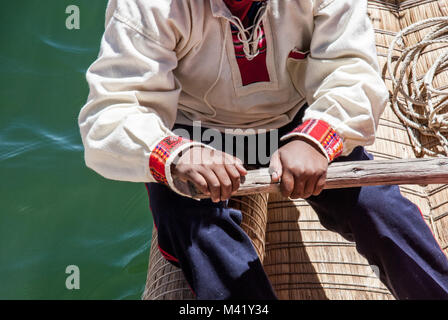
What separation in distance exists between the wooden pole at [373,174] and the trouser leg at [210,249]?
0.31 ft

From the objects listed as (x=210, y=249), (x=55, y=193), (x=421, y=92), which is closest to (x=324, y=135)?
(x=210, y=249)

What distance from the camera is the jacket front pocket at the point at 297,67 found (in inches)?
55.9

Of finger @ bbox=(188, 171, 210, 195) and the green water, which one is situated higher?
the green water

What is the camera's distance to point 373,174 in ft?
3.90

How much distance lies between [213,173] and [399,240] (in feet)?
1.50

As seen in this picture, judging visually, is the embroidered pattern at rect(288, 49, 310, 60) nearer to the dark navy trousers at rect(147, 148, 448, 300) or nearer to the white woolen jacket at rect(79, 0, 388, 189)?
the white woolen jacket at rect(79, 0, 388, 189)

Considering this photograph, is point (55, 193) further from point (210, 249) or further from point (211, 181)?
point (211, 181)

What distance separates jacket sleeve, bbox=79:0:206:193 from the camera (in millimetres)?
1230

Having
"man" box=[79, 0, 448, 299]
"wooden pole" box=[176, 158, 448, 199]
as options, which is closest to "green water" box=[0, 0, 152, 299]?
"man" box=[79, 0, 448, 299]

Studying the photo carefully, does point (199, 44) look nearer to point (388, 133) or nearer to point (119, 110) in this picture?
point (119, 110)

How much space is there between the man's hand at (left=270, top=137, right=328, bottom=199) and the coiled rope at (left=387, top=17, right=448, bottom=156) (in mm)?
981

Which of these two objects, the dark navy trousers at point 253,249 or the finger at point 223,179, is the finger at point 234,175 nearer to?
the finger at point 223,179

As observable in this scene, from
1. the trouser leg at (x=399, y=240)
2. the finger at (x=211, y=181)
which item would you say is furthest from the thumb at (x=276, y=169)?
the trouser leg at (x=399, y=240)

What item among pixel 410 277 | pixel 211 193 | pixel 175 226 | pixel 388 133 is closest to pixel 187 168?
pixel 211 193
